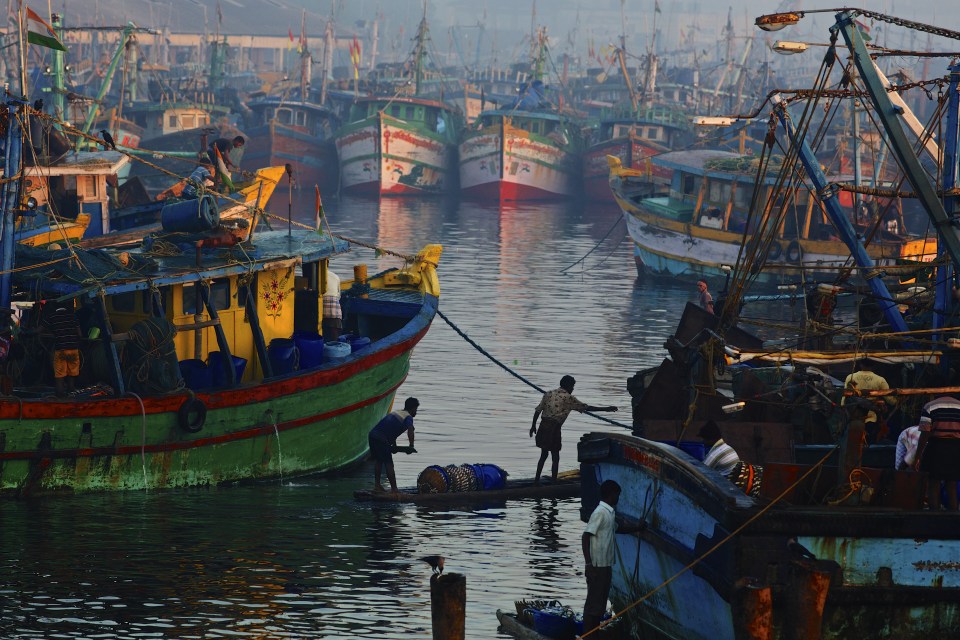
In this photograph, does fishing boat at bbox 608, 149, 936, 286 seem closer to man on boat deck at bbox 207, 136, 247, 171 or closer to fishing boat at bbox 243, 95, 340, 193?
man on boat deck at bbox 207, 136, 247, 171

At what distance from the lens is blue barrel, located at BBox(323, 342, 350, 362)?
19625 millimetres

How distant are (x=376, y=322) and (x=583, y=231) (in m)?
37.2

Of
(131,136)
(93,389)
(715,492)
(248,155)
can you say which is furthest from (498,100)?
(715,492)

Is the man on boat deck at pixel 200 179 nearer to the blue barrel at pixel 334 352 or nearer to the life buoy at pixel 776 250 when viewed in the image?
the blue barrel at pixel 334 352

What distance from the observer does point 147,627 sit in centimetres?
1307

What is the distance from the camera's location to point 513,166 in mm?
72625

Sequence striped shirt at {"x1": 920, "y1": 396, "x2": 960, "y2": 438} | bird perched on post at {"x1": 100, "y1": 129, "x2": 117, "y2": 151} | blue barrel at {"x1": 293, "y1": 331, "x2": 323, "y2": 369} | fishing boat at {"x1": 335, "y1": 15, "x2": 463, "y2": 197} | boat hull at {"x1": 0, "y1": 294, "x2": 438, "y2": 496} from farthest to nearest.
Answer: fishing boat at {"x1": 335, "y1": 15, "x2": 463, "y2": 197} → bird perched on post at {"x1": 100, "y1": 129, "x2": 117, "y2": 151} → blue barrel at {"x1": 293, "y1": 331, "x2": 323, "y2": 369} → boat hull at {"x1": 0, "y1": 294, "x2": 438, "y2": 496} → striped shirt at {"x1": 920, "y1": 396, "x2": 960, "y2": 438}

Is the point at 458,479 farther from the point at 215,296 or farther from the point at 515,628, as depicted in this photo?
the point at 515,628

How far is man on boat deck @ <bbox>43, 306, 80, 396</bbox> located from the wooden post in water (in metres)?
7.49

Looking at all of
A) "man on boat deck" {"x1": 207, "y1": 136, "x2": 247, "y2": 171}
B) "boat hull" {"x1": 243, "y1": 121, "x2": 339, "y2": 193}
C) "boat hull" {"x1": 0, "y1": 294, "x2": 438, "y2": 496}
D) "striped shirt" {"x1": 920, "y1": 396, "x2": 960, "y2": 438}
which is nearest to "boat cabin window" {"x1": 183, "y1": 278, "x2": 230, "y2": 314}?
"boat hull" {"x1": 0, "y1": 294, "x2": 438, "y2": 496}

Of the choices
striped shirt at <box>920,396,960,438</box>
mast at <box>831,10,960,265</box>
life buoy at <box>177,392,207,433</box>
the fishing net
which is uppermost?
mast at <box>831,10,960,265</box>

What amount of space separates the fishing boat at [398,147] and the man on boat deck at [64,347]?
55.2 metres

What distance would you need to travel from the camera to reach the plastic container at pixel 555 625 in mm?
12734

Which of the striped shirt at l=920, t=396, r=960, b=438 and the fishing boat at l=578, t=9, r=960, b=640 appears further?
the striped shirt at l=920, t=396, r=960, b=438
